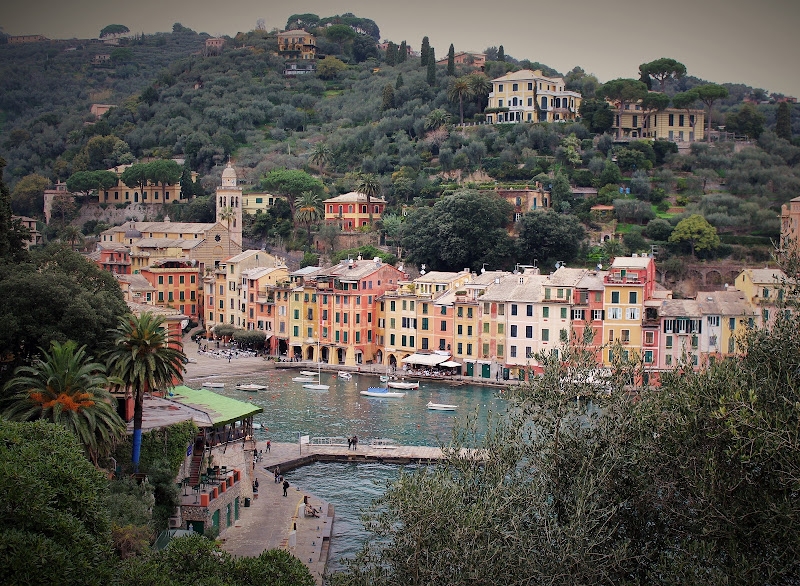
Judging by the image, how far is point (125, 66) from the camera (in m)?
199

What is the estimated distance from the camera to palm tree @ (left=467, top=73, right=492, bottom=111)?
111000mm

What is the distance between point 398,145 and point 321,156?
9.99 meters

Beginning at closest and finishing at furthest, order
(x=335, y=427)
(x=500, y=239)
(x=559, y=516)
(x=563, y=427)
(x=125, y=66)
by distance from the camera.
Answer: (x=559, y=516), (x=563, y=427), (x=335, y=427), (x=500, y=239), (x=125, y=66)

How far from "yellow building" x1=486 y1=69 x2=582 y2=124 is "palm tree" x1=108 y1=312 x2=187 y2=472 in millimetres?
81689

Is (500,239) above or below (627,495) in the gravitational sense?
above

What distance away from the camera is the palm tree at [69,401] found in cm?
2627

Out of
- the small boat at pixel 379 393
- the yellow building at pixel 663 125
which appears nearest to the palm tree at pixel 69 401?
the small boat at pixel 379 393

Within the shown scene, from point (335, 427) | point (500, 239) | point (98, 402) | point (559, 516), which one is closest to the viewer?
point (559, 516)

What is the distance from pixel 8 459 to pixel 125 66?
193723 millimetres

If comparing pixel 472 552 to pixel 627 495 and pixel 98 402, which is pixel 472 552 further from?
pixel 98 402

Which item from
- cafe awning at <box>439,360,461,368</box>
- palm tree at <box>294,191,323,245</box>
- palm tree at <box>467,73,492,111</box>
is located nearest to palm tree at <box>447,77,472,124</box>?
palm tree at <box>467,73,492,111</box>

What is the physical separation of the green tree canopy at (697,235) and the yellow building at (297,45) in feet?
325

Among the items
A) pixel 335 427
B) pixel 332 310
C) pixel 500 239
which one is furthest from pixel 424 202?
pixel 335 427

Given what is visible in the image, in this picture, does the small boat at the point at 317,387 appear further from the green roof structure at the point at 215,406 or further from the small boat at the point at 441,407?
the green roof structure at the point at 215,406
